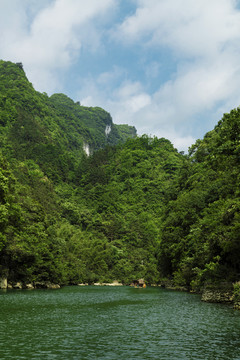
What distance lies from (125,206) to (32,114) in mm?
82513

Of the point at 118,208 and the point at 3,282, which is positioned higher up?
the point at 118,208

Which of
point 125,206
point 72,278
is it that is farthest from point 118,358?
point 125,206

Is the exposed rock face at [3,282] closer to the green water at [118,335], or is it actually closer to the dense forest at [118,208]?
the dense forest at [118,208]

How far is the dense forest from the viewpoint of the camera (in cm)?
3984

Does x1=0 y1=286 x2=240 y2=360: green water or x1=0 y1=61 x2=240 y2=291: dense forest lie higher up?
x1=0 y1=61 x2=240 y2=291: dense forest

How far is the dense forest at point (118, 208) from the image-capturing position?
3984cm

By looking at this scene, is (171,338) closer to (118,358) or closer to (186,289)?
(118,358)

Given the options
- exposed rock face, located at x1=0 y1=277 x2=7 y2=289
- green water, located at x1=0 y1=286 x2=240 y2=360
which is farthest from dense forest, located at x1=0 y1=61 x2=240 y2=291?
green water, located at x1=0 y1=286 x2=240 y2=360

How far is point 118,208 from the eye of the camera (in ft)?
492

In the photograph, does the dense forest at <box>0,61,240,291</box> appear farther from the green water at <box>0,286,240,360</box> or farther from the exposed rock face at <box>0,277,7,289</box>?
the green water at <box>0,286,240,360</box>

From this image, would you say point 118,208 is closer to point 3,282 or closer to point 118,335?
point 3,282

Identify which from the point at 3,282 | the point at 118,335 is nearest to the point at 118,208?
the point at 3,282

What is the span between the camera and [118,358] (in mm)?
13375

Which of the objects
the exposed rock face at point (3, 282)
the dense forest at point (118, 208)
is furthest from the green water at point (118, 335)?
the exposed rock face at point (3, 282)
